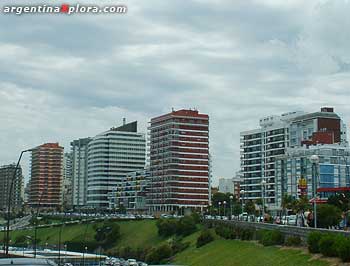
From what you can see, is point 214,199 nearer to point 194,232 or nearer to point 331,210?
point 194,232

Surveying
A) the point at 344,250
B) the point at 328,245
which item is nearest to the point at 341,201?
the point at 328,245

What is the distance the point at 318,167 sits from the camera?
13938 centimetres

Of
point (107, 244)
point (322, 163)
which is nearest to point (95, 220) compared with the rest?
point (107, 244)

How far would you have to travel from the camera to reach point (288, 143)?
167 meters

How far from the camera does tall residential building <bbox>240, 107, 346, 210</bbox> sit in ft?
516

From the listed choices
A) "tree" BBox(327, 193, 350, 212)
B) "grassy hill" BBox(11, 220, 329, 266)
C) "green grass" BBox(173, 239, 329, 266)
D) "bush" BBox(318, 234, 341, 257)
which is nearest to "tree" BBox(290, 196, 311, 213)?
"tree" BBox(327, 193, 350, 212)

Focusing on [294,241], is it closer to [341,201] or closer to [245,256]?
[245,256]

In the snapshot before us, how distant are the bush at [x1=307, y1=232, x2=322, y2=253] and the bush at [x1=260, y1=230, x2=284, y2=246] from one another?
416 inches

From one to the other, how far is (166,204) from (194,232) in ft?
296

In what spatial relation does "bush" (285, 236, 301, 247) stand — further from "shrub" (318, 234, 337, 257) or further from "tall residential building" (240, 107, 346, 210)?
"tall residential building" (240, 107, 346, 210)

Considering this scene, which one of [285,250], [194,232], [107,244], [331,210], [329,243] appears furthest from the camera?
[107,244]

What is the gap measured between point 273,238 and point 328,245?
15.3 m

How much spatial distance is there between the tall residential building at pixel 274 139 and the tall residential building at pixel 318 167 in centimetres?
508

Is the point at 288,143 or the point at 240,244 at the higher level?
the point at 288,143
